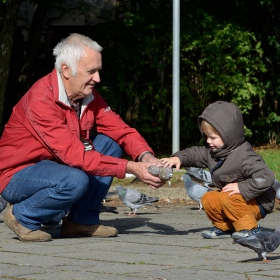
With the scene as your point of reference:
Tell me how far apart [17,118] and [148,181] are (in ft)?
3.82

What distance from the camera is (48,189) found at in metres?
6.56

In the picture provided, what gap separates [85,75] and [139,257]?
1.56m

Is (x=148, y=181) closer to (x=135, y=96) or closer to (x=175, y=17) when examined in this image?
(x=175, y=17)

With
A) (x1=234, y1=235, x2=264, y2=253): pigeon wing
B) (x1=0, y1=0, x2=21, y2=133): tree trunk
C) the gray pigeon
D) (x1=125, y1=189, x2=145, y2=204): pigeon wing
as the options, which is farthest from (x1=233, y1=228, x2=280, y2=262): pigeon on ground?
(x1=0, y1=0, x2=21, y2=133): tree trunk

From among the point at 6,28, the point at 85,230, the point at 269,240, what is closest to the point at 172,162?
the point at 85,230

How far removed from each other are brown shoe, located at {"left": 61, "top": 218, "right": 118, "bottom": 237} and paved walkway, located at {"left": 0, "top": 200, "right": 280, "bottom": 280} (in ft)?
0.34

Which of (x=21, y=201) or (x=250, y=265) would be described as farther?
(x=21, y=201)

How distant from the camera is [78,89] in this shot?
21.6 feet

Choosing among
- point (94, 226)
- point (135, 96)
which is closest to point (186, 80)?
point (135, 96)

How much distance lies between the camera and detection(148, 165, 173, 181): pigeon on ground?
631 cm

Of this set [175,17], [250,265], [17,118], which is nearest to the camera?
[250,265]

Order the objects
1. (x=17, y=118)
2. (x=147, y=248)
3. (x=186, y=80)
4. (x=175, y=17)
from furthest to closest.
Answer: (x=186, y=80) → (x=175, y=17) → (x=17, y=118) → (x=147, y=248)

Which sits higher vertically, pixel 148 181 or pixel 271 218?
pixel 148 181

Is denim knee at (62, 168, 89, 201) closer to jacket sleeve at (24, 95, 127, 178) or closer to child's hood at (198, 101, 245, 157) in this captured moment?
jacket sleeve at (24, 95, 127, 178)
